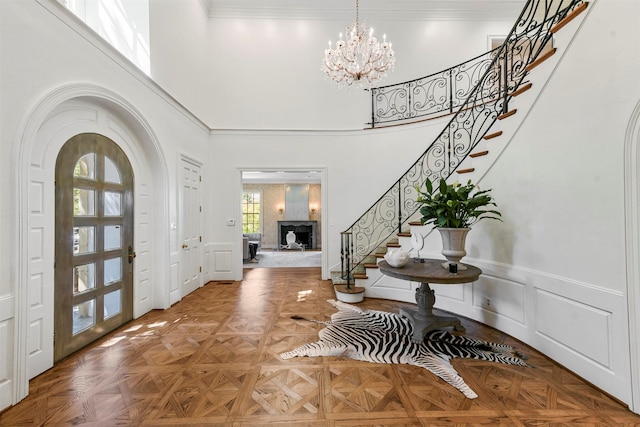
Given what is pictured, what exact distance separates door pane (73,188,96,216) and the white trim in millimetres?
4688

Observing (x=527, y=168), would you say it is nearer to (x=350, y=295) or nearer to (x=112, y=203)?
(x=350, y=295)

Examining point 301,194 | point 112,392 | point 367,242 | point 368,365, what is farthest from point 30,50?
point 301,194

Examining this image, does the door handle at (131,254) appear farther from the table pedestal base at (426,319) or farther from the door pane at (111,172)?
the table pedestal base at (426,319)

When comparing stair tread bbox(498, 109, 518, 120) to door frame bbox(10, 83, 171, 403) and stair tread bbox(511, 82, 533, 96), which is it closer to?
stair tread bbox(511, 82, 533, 96)

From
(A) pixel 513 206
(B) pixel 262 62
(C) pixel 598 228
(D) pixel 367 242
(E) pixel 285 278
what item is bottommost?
(E) pixel 285 278

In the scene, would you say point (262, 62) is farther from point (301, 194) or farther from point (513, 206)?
point (301, 194)

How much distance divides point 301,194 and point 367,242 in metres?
7.30

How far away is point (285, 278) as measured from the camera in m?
5.81

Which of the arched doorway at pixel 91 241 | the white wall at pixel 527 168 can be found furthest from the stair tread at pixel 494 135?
the arched doorway at pixel 91 241

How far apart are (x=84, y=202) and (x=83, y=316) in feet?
3.91

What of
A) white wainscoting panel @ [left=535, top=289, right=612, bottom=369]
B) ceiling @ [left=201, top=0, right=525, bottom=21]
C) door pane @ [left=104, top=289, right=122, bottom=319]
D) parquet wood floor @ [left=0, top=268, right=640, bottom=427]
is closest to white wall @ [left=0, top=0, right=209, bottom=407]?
parquet wood floor @ [left=0, top=268, right=640, bottom=427]

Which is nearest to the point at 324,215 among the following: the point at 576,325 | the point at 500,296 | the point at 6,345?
the point at 500,296

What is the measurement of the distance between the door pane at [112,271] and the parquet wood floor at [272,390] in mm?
625

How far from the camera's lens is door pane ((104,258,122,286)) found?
2.97 meters
